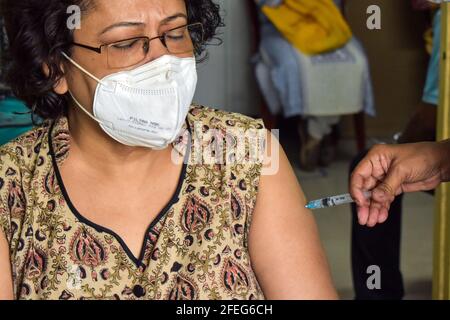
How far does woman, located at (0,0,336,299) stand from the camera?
4.96ft

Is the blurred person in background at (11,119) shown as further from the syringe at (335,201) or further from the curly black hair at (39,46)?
the syringe at (335,201)

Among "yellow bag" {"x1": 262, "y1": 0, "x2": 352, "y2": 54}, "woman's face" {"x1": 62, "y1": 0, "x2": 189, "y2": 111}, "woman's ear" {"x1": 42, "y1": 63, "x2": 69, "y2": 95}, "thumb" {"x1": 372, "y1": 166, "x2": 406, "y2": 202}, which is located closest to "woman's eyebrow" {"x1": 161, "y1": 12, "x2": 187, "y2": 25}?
"woman's face" {"x1": 62, "y1": 0, "x2": 189, "y2": 111}

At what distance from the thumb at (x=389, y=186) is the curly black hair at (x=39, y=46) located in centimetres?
54

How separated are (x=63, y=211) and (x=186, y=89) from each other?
1.12 feet

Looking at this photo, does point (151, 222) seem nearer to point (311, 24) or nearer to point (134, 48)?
point (134, 48)

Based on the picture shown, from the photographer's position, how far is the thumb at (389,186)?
148cm

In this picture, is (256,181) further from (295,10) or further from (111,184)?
(295,10)

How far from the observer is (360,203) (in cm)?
150

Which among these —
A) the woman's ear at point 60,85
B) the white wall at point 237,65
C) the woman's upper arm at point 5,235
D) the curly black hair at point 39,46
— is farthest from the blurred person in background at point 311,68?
the woman's upper arm at point 5,235

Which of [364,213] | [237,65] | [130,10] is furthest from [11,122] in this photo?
[237,65]

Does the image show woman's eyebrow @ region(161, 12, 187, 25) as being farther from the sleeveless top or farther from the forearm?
the forearm
